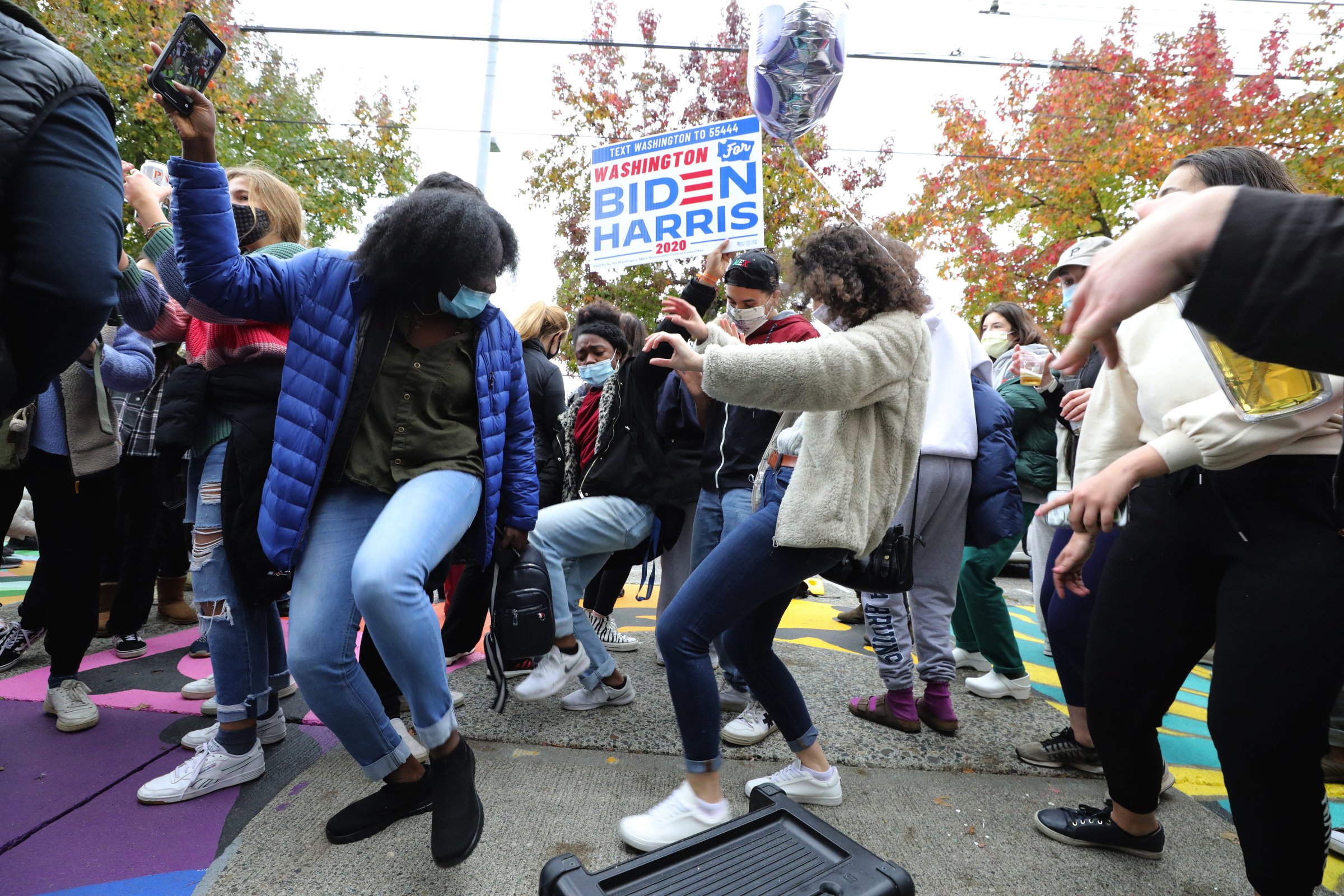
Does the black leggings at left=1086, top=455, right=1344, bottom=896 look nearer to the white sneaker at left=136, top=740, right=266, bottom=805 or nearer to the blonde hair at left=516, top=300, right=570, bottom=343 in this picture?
the white sneaker at left=136, top=740, right=266, bottom=805

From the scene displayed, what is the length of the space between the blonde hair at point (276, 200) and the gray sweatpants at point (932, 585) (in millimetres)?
2691

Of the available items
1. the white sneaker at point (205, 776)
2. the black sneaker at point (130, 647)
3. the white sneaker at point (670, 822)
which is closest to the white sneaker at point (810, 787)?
the white sneaker at point (670, 822)

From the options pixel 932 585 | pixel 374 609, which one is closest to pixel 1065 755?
pixel 932 585

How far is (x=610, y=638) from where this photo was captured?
436 centimetres

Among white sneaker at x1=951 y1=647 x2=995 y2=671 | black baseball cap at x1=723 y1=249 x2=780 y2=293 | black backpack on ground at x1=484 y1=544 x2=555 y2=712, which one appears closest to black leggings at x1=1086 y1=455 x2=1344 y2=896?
black backpack on ground at x1=484 y1=544 x2=555 y2=712

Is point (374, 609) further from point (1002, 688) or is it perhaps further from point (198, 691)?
point (1002, 688)

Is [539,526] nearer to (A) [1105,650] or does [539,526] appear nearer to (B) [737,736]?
(B) [737,736]

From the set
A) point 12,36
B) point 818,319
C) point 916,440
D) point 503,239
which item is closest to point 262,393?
point 503,239

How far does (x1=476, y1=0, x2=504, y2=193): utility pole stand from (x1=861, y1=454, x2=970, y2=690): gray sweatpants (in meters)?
7.65

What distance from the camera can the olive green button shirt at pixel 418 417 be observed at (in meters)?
2.09

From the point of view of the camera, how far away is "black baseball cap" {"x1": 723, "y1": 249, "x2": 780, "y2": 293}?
322 centimetres

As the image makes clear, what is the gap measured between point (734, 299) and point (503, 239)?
1248 mm

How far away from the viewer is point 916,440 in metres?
2.28

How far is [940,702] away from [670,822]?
4.89 ft
